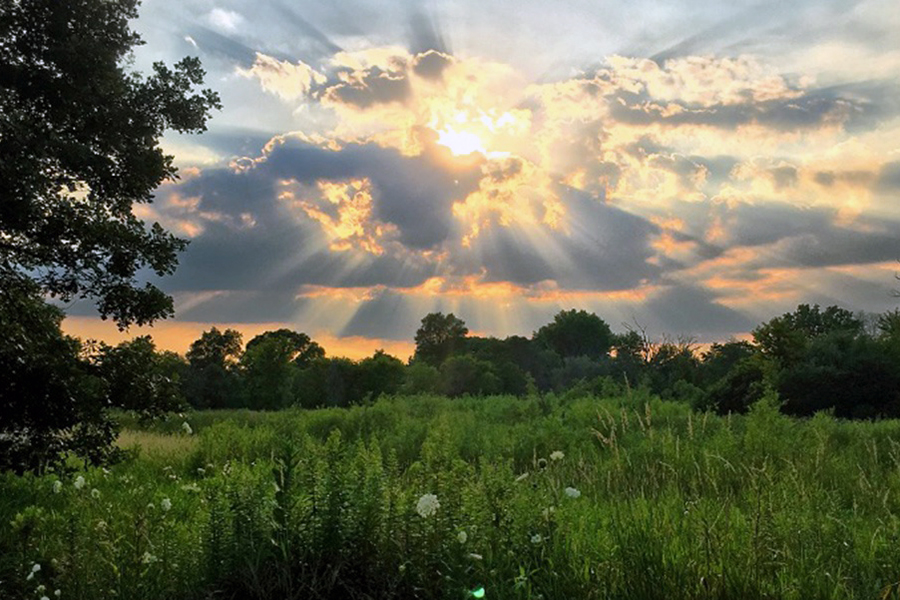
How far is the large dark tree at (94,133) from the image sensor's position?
9500 millimetres

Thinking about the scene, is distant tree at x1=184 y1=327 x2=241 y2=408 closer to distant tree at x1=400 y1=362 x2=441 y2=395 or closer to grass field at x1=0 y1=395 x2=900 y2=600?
distant tree at x1=400 y1=362 x2=441 y2=395

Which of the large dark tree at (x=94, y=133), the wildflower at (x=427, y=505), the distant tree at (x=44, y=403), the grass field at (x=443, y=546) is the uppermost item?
the large dark tree at (x=94, y=133)

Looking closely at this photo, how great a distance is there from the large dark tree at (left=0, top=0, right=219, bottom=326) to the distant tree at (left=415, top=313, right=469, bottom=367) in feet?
164

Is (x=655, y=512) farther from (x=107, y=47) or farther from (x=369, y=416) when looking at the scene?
(x=369, y=416)

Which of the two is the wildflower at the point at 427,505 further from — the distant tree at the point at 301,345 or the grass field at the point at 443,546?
the distant tree at the point at 301,345

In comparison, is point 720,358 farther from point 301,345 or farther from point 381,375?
point 301,345

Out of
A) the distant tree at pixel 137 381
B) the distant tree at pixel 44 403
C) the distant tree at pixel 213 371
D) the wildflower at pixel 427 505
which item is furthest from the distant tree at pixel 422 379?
the wildflower at pixel 427 505

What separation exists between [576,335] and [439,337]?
14.4 m

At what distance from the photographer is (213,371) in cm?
4719

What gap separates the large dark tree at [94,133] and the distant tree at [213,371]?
31.1 meters

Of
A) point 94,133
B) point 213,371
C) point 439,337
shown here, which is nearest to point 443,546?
point 94,133

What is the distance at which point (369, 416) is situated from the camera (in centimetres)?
1956

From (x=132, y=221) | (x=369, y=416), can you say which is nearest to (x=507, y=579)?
(x=132, y=221)

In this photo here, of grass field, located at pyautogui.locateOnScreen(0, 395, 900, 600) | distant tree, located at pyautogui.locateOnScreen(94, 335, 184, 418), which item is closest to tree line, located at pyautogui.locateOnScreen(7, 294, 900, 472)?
distant tree, located at pyautogui.locateOnScreen(94, 335, 184, 418)
